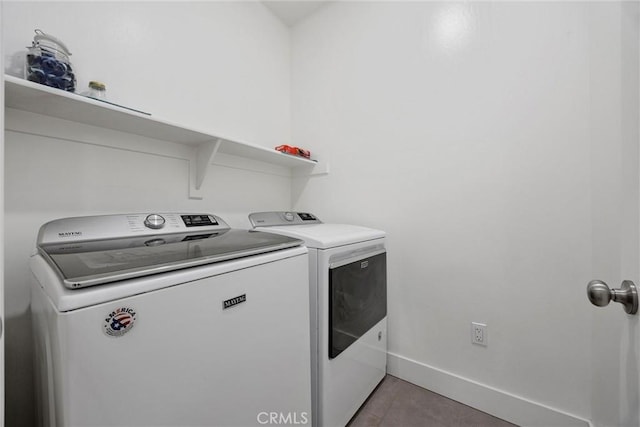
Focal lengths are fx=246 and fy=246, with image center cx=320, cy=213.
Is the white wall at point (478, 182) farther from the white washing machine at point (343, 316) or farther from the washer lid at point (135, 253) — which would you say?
the washer lid at point (135, 253)

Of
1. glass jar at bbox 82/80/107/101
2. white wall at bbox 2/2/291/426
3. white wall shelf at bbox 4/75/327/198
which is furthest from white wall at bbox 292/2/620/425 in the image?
glass jar at bbox 82/80/107/101

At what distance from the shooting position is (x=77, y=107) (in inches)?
37.3

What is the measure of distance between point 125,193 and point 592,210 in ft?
7.20

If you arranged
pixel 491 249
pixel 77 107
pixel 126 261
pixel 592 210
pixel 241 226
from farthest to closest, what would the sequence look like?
pixel 241 226 → pixel 491 249 → pixel 592 210 → pixel 77 107 → pixel 126 261

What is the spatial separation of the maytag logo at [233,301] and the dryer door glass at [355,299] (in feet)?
1.41

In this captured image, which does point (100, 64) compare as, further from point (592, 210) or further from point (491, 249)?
point (592, 210)

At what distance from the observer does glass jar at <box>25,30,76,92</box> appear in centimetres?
86

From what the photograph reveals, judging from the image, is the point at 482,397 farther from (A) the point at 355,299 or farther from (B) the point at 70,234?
(B) the point at 70,234

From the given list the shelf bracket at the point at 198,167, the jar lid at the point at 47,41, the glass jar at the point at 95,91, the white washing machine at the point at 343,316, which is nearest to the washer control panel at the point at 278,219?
the white washing machine at the point at 343,316

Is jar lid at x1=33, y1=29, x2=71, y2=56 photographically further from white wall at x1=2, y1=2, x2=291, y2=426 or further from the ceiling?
the ceiling

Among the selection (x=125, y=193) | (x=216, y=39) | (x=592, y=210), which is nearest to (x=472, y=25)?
(x=592, y=210)

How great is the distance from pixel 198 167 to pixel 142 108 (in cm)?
39

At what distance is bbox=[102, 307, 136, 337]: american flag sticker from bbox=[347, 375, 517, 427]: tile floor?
4.14 ft

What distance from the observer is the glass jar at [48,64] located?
0.86 m
